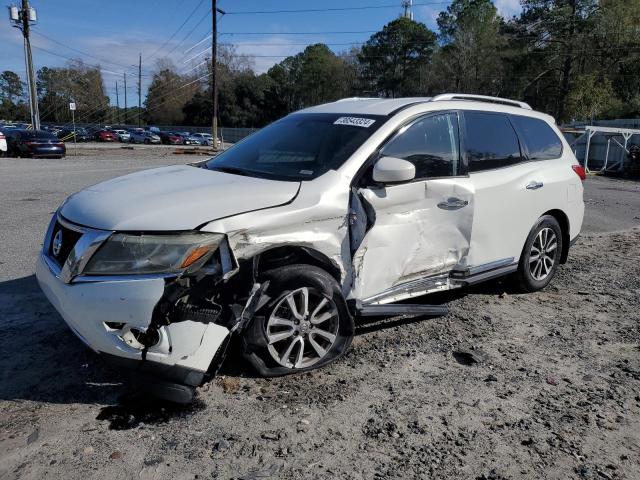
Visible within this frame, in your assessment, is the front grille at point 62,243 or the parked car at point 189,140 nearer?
the front grille at point 62,243

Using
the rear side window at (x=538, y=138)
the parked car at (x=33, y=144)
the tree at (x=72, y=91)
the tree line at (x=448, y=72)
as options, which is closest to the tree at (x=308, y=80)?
the tree line at (x=448, y=72)

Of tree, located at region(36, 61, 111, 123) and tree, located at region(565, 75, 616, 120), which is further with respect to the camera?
tree, located at region(36, 61, 111, 123)

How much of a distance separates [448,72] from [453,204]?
188ft

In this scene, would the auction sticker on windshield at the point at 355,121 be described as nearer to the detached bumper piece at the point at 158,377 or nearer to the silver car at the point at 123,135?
the detached bumper piece at the point at 158,377

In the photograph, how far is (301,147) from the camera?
4.15 metres

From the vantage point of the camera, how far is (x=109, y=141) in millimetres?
54750

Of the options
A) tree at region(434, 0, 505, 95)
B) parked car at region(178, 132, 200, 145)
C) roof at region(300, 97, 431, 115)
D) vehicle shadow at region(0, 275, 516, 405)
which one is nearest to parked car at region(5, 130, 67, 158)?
vehicle shadow at region(0, 275, 516, 405)

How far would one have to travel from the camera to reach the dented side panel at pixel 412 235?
3.71 meters

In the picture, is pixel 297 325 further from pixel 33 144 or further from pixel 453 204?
pixel 33 144

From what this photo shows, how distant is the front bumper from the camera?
9.25ft

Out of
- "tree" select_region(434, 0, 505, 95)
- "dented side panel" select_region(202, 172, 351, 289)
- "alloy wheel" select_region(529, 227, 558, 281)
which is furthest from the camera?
"tree" select_region(434, 0, 505, 95)

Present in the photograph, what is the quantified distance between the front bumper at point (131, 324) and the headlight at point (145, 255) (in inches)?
2.7

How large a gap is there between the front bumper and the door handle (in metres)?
2.05

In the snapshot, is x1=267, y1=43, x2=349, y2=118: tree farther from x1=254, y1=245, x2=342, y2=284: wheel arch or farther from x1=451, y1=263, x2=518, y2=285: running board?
x1=254, y1=245, x2=342, y2=284: wheel arch
